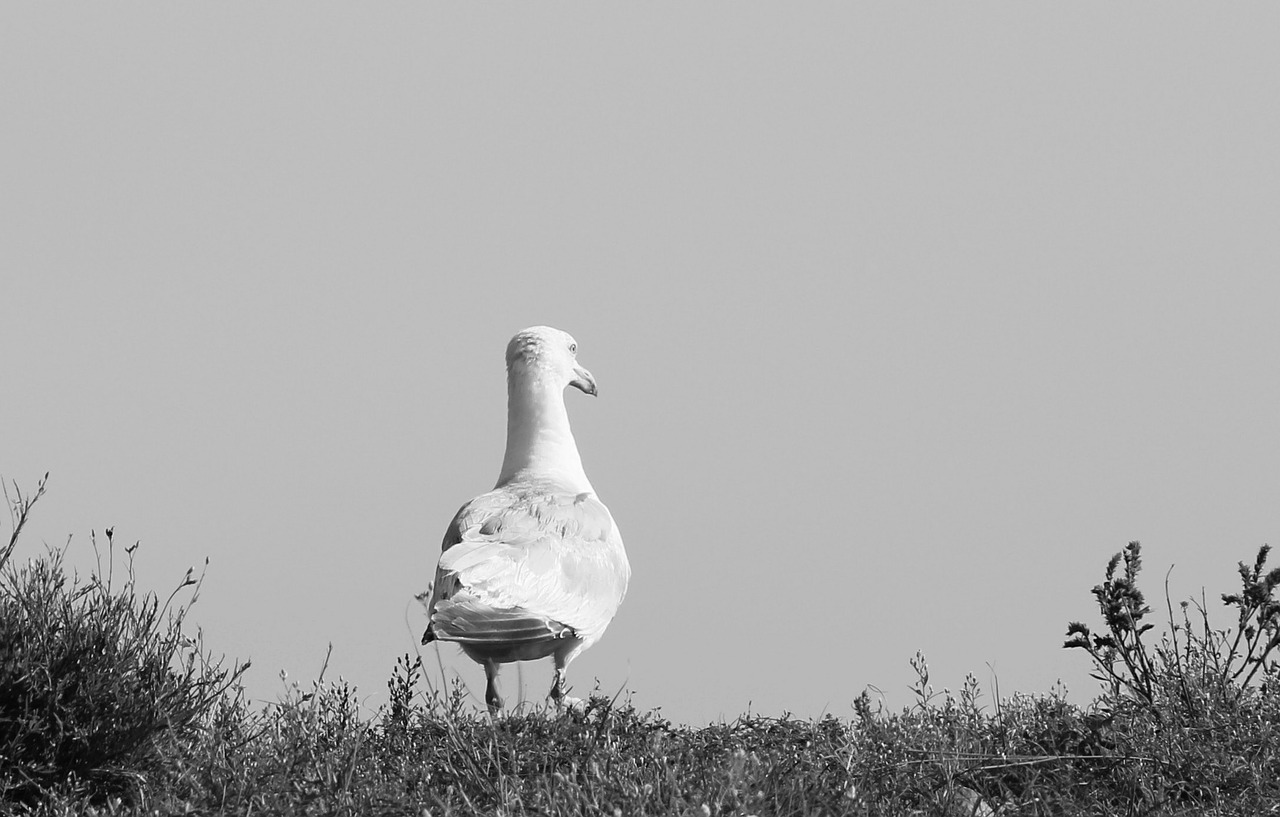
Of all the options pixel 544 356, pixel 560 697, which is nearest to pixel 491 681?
pixel 560 697

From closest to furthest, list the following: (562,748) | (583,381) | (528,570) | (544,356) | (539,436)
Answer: (562,748), (528,570), (539,436), (544,356), (583,381)

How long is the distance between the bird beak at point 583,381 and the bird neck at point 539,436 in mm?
379

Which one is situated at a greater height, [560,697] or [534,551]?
[534,551]

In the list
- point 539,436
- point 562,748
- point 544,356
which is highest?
point 544,356

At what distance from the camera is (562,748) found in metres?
5.54

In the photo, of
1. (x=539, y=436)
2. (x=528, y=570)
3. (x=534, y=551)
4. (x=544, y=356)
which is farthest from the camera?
(x=544, y=356)

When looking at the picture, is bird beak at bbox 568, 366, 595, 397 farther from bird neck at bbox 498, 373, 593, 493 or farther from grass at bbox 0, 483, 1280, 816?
grass at bbox 0, 483, 1280, 816

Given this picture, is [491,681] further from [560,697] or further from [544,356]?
[544,356]

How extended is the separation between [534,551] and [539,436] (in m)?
2.05

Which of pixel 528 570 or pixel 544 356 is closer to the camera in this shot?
pixel 528 570

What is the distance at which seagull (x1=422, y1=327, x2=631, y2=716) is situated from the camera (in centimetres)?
757

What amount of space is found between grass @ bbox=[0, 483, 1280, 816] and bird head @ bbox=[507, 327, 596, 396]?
3.86 m

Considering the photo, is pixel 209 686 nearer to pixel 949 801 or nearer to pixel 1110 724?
pixel 949 801

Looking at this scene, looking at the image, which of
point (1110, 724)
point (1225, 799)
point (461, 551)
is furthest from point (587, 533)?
point (1225, 799)
